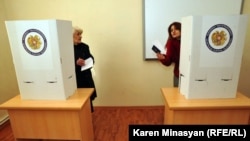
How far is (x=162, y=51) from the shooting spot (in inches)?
76.8

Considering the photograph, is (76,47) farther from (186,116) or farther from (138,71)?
(186,116)

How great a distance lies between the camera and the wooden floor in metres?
2.22

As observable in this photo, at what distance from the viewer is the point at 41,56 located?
141 cm

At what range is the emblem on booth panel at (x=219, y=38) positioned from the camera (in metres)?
1.29

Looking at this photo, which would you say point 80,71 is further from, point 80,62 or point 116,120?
point 116,120

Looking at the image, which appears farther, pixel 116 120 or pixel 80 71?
pixel 116 120

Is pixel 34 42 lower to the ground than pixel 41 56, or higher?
higher

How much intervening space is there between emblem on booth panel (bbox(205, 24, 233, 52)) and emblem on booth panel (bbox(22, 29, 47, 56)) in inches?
49.8

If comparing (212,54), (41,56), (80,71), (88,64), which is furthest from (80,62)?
(212,54)

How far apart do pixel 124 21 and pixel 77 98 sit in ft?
4.69

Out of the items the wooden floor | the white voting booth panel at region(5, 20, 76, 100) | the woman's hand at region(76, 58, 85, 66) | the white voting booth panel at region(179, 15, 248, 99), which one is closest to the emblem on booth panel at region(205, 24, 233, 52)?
the white voting booth panel at region(179, 15, 248, 99)

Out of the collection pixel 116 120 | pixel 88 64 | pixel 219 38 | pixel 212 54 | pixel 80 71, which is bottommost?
pixel 116 120

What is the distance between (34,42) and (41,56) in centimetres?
12

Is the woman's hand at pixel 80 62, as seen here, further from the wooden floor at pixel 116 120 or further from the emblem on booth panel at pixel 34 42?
the wooden floor at pixel 116 120
